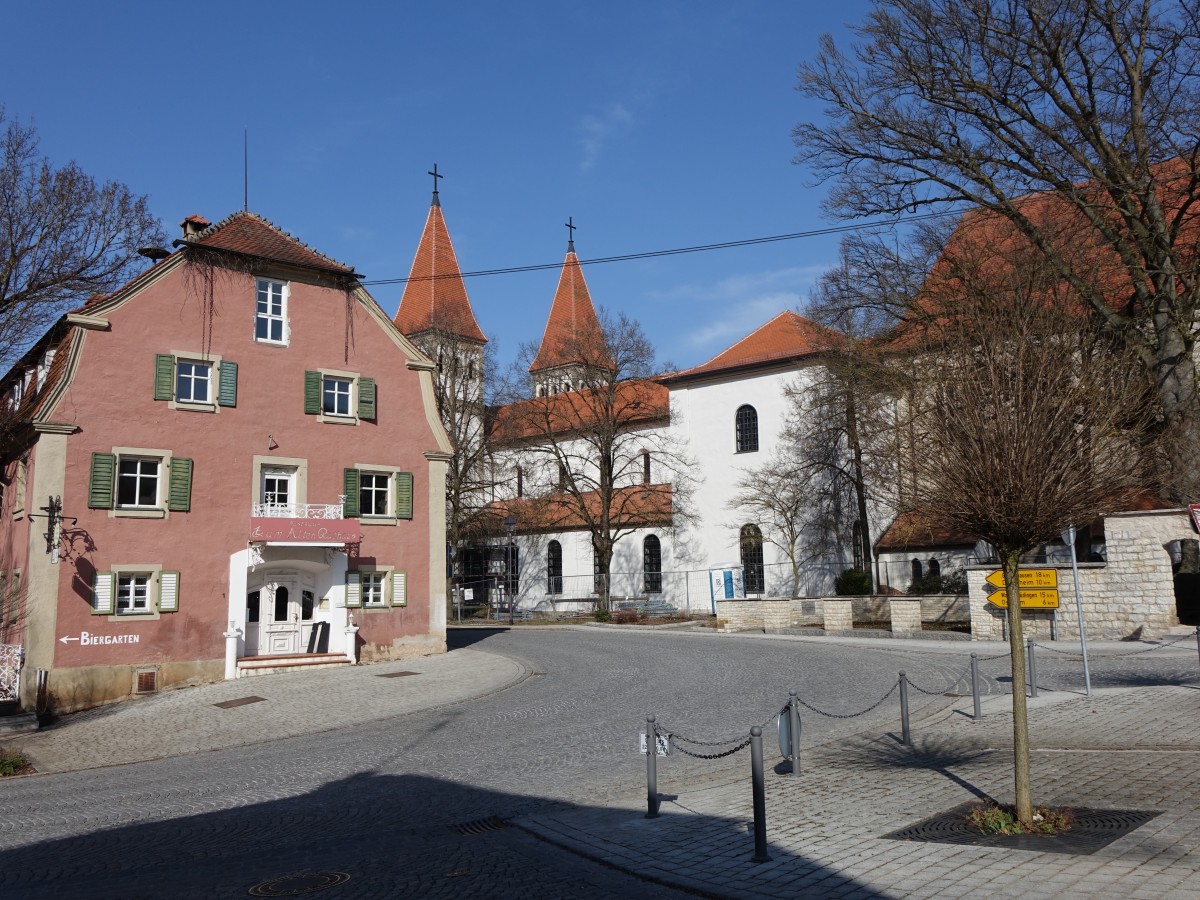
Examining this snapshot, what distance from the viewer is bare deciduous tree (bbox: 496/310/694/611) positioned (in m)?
45.9

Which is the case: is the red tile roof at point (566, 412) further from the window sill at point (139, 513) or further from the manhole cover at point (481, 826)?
the manhole cover at point (481, 826)

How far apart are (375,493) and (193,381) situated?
548 cm

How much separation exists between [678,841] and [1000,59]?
71.0 ft

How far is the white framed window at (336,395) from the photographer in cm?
2622

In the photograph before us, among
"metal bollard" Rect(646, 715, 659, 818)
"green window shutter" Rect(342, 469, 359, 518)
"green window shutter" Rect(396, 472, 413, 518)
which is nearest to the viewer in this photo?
"metal bollard" Rect(646, 715, 659, 818)

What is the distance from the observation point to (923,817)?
8508 millimetres

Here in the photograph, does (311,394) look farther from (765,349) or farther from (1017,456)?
(765,349)

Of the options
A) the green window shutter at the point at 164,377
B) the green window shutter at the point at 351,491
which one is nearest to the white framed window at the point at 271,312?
the green window shutter at the point at 164,377

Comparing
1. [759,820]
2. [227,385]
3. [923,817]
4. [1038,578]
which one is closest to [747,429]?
[1038,578]

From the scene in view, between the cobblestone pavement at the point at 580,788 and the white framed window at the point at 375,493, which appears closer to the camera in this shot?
the cobblestone pavement at the point at 580,788

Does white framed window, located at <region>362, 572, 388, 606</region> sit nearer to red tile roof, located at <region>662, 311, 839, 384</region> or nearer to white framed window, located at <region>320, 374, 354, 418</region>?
white framed window, located at <region>320, 374, 354, 418</region>

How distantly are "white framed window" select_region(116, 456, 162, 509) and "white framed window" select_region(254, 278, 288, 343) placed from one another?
4.20 meters

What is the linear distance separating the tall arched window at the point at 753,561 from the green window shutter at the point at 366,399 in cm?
2375

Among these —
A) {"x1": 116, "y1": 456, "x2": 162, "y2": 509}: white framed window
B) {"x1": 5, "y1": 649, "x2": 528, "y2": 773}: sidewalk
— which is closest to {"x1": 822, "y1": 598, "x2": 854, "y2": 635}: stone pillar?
{"x1": 5, "y1": 649, "x2": 528, "y2": 773}: sidewalk
